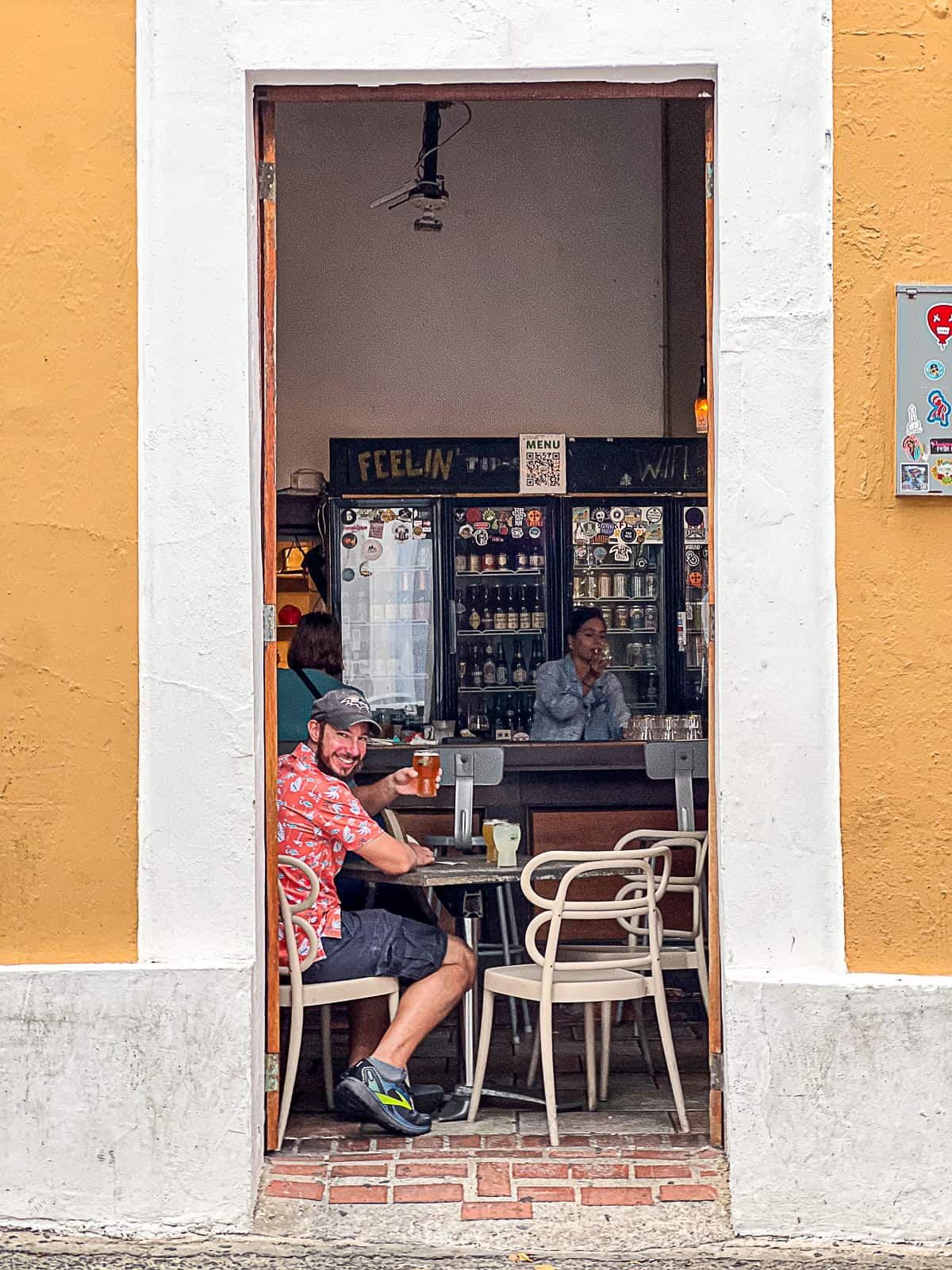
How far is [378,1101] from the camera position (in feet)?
15.5

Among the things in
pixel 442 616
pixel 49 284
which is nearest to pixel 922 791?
pixel 49 284

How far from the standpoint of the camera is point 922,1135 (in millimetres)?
4066

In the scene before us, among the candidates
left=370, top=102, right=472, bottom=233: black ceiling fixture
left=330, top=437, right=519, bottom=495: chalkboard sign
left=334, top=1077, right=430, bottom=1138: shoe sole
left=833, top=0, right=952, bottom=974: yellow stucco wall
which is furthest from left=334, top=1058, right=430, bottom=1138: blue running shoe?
left=370, top=102, right=472, bottom=233: black ceiling fixture

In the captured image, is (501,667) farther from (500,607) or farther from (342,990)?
(342,990)

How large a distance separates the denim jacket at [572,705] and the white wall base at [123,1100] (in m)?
4.91

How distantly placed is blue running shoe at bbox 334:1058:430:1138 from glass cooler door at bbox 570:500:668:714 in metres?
5.18

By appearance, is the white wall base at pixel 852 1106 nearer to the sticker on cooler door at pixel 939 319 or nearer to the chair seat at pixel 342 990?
the chair seat at pixel 342 990

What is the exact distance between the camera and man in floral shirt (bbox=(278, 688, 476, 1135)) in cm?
496

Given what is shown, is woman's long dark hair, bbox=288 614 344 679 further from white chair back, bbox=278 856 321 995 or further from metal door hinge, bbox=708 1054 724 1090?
metal door hinge, bbox=708 1054 724 1090

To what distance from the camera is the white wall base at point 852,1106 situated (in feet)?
13.4

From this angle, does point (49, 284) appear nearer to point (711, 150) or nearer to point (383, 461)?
point (711, 150)

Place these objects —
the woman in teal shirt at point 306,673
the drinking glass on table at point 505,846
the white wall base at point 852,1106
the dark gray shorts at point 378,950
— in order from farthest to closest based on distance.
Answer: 1. the woman in teal shirt at point 306,673
2. the drinking glass on table at point 505,846
3. the dark gray shorts at point 378,950
4. the white wall base at point 852,1106

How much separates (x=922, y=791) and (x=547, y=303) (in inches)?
271

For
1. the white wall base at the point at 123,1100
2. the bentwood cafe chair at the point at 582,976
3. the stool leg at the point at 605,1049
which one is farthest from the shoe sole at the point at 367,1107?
the stool leg at the point at 605,1049
